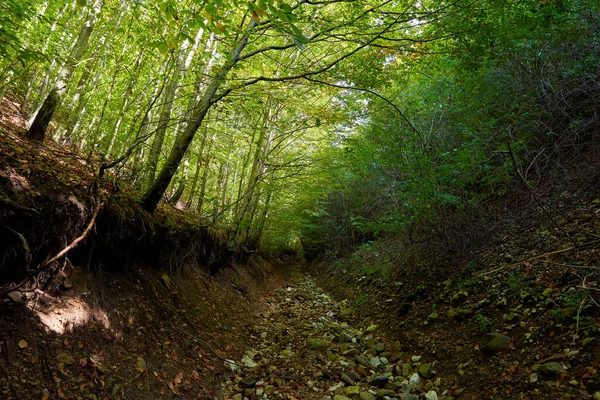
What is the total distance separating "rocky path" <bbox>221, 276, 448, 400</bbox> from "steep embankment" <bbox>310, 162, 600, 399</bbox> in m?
0.30

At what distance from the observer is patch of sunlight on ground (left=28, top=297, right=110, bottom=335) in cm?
267

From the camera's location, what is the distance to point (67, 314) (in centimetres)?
287

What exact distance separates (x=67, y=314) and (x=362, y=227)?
5.93 metres

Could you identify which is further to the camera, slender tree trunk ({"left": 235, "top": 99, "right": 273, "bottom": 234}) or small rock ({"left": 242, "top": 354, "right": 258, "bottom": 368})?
slender tree trunk ({"left": 235, "top": 99, "right": 273, "bottom": 234})

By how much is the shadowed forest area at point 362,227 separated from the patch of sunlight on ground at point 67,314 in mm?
18

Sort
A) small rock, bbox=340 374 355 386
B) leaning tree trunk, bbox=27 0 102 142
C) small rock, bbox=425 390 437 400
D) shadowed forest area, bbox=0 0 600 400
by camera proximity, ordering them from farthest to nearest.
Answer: leaning tree trunk, bbox=27 0 102 142 < small rock, bbox=340 374 355 386 < small rock, bbox=425 390 437 400 < shadowed forest area, bbox=0 0 600 400

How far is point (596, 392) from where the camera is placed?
8.32 ft

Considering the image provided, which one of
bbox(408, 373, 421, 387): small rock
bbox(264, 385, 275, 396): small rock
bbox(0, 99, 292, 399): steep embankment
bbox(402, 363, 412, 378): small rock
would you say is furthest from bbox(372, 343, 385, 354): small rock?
bbox(0, 99, 292, 399): steep embankment

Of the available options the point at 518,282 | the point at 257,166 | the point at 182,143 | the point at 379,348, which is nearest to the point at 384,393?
the point at 379,348

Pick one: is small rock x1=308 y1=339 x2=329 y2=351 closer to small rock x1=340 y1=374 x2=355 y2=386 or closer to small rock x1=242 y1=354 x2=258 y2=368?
small rock x1=340 y1=374 x2=355 y2=386

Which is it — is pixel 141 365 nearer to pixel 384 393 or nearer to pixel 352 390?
pixel 352 390

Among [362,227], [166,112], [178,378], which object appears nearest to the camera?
[178,378]

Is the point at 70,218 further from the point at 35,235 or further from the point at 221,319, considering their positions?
the point at 221,319

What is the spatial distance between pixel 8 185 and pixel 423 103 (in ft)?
27.0
